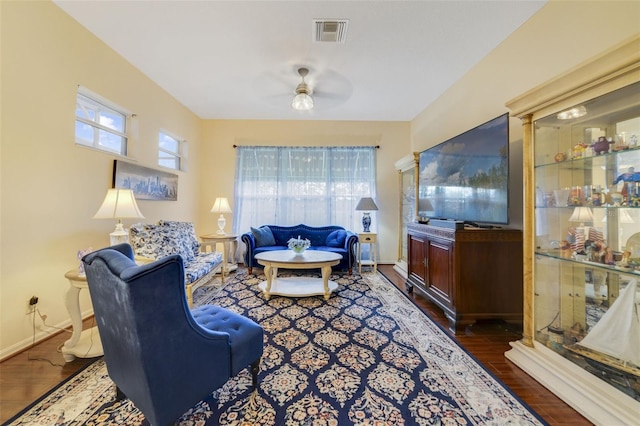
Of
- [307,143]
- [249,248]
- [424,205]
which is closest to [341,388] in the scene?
[424,205]

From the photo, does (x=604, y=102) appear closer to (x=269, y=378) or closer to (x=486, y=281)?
(x=486, y=281)

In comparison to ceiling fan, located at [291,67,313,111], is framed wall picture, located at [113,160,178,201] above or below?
below

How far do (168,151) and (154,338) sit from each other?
3866mm

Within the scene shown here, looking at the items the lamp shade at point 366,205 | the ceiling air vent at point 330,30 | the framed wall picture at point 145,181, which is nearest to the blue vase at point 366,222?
the lamp shade at point 366,205

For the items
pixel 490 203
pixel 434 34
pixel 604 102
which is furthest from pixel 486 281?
pixel 434 34

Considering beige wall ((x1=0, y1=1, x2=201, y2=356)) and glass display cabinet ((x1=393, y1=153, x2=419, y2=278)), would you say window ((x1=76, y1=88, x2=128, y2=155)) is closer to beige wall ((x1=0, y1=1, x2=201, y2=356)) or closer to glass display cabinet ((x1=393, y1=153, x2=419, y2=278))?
beige wall ((x1=0, y1=1, x2=201, y2=356))

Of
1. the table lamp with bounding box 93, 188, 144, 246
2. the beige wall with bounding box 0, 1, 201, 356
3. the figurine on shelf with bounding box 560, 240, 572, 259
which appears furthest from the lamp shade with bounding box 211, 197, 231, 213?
the figurine on shelf with bounding box 560, 240, 572, 259

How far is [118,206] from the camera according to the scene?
2.15m

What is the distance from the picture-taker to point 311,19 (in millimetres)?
2297

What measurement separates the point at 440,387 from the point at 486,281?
1197 millimetres

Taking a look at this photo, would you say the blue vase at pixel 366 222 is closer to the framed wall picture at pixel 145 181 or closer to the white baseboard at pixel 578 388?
the white baseboard at pixel 578 388

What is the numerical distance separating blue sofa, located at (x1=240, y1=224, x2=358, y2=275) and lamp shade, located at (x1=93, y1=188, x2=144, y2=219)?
2004 millimetres

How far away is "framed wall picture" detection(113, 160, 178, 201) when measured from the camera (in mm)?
2865

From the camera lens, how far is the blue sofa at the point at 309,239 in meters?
4.10
